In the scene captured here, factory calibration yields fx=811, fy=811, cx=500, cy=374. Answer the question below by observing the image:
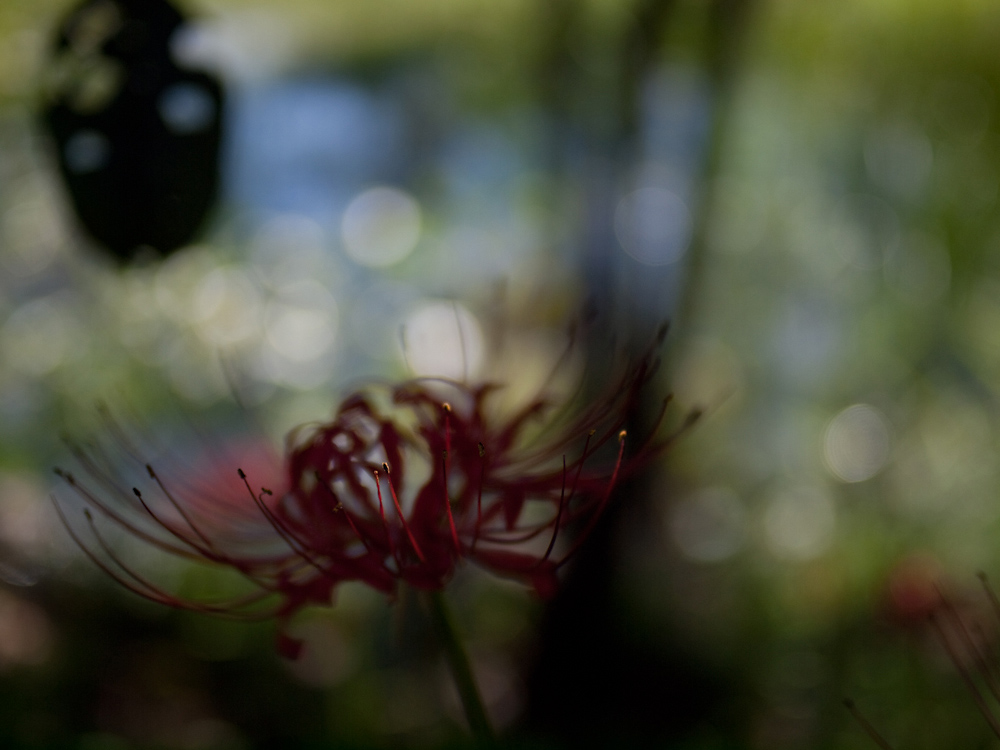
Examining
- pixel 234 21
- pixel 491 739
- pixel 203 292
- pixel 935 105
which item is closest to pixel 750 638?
pixel 935 105

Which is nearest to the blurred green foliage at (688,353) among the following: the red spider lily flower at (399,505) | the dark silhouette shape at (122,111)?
the dark silhouette shape at (122,111)

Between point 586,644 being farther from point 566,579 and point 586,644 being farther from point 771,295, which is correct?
point 771,295

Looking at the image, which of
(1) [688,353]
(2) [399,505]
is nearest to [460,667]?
(2) [399,505]

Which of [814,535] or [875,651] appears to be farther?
[814,535]

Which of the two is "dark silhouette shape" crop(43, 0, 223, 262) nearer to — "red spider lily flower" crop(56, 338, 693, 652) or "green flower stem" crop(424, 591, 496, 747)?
"red spider lily flower" crop(56, 338, 693, 652)

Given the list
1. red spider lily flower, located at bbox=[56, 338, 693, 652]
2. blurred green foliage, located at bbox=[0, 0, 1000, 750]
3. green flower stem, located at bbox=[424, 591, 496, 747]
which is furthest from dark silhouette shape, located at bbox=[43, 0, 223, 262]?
blurred green foliage, located at bbox=[0, 0, 1000, 750]

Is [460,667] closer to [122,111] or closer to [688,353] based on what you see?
[122,111]

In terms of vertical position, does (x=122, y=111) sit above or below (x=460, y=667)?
above

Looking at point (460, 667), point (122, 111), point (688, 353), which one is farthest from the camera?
point (688, 353)
